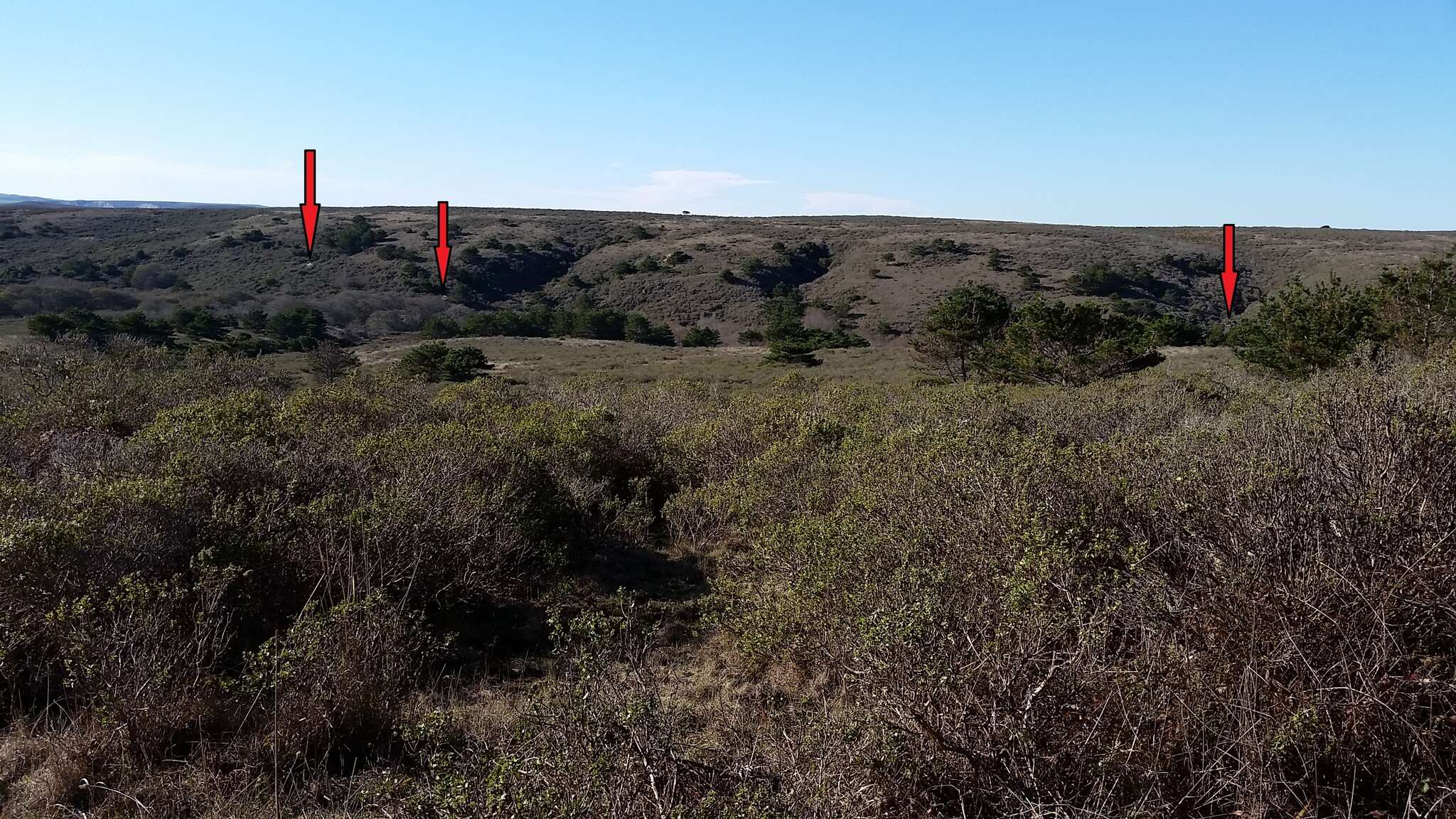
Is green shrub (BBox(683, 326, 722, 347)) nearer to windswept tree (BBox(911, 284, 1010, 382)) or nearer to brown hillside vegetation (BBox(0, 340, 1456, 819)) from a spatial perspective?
windswept tree (BBox(911, 284, 1010, 382))

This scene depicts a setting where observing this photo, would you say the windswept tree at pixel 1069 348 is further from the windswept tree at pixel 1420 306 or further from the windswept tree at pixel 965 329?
the windswept tree at pixel 1420 306

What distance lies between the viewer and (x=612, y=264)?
56938 millimetres

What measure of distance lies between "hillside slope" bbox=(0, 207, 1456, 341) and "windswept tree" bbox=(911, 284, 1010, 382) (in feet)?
58.1

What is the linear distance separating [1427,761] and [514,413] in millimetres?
9336

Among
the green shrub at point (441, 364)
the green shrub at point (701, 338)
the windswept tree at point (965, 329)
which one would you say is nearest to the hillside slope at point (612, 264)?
the green shrub at point (701, 338)

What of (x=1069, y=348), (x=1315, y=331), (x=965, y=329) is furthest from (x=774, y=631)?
(x=965, y=329)

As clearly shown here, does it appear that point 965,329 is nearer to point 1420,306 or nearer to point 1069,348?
point 1069,348

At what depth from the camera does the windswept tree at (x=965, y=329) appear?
Answer: 24828 millimetres

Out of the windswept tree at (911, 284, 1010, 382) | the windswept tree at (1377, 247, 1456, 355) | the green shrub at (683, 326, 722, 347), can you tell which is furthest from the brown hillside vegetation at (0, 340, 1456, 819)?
the green shrub at (683, 326, 722, 347)

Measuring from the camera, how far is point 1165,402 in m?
10.2

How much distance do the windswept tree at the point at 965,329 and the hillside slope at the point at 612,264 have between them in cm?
1771

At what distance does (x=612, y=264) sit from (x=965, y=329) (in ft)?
120

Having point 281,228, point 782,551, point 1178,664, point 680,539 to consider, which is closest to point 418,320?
point 281,228

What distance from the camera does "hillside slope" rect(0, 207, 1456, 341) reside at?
149 feet
